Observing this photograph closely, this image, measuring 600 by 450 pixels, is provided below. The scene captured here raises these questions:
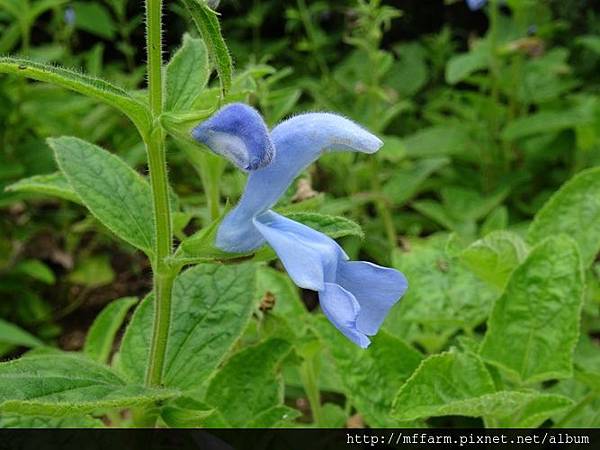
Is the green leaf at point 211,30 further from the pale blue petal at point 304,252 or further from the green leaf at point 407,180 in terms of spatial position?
the green leaf at point 407,180

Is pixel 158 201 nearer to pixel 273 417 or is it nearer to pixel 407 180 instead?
pixel 273 417

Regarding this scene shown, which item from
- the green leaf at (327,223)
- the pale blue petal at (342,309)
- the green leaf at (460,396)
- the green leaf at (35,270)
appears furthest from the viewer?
the green leaf at (35,270)

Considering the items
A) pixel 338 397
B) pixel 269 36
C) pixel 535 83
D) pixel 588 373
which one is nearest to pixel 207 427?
pixel 588 373

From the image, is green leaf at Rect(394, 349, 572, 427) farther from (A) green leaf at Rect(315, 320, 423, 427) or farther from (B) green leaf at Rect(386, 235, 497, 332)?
(B) green leaf at Rect(386, 235, 497, 332)

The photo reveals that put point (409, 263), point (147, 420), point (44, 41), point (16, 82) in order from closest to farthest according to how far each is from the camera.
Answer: point (147, 420), point (409, 263), point (16, 82), point (44, 41)

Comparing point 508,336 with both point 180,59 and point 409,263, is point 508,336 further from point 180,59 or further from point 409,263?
point 180,59

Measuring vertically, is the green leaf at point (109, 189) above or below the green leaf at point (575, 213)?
above

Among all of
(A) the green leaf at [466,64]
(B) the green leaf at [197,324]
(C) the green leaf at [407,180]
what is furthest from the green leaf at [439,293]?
(A) the green leaf at [466,64]
